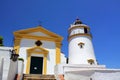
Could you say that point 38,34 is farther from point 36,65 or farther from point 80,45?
point 80,45

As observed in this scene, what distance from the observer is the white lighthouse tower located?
71.4ft

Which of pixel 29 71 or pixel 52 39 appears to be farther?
pixel 52 39

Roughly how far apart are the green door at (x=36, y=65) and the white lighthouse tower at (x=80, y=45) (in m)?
4.20

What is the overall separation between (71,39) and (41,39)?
4660 mm

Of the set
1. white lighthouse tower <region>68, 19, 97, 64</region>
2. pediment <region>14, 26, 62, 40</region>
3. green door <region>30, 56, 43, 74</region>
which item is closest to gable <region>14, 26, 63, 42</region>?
pediment <region>14, 26, 62, 40</region>

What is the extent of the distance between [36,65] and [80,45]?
6502mm

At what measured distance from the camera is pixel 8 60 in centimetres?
1384

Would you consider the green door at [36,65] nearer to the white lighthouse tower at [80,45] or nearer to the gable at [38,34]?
the gable at [38,34]

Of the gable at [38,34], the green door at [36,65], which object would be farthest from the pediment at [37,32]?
the green door at [36,65]

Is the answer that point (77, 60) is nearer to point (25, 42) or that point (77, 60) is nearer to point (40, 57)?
point (40, 57)

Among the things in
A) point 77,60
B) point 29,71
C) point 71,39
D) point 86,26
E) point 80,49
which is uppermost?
point 86,26

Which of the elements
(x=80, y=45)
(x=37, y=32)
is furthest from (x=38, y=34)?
(x=80, y=45)

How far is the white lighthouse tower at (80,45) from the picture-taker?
2175cm

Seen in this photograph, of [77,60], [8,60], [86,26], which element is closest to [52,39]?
[77,60]
